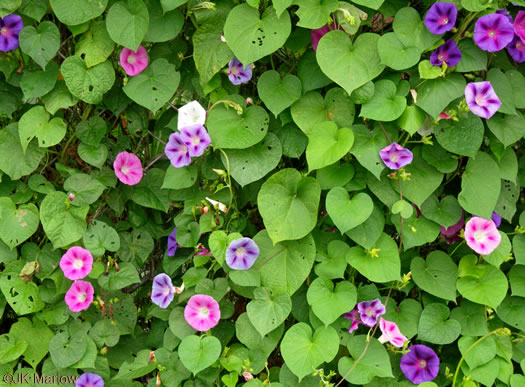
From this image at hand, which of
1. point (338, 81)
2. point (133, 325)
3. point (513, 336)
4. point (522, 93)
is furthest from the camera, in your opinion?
point (133, 325)

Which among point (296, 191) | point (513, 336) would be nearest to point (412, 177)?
point (296, 191)

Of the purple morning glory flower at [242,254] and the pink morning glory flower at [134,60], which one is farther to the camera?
the pink morning glory flower at [134,60]

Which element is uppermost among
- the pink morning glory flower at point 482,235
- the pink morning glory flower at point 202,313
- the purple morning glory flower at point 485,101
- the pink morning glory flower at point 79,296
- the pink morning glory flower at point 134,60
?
the purple morning glory flower at point 485,101

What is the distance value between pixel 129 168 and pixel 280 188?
616mm

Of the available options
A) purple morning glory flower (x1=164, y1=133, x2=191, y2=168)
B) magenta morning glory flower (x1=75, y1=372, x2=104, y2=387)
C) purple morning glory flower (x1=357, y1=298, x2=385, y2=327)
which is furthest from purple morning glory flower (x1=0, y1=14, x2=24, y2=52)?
purple morning glory flower (x1=357, y1=298, x2=385, y2=327)

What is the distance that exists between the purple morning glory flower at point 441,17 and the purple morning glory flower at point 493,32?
0.08 metres

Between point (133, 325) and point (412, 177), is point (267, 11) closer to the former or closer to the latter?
point (412, 177)

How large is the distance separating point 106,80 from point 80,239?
0.61m

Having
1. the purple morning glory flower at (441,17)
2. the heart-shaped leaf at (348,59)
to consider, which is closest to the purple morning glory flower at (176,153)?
the heart-shaped leaf at (348,59)

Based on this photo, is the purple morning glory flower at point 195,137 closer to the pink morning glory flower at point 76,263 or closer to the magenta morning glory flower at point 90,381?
the pink morning glory flower at point 76,263

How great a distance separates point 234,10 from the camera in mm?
1937

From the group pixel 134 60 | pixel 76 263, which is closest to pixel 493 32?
pixel 134 60

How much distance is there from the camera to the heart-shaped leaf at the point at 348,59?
1.86 m

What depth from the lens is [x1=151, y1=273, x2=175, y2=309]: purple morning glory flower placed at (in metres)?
2.08
